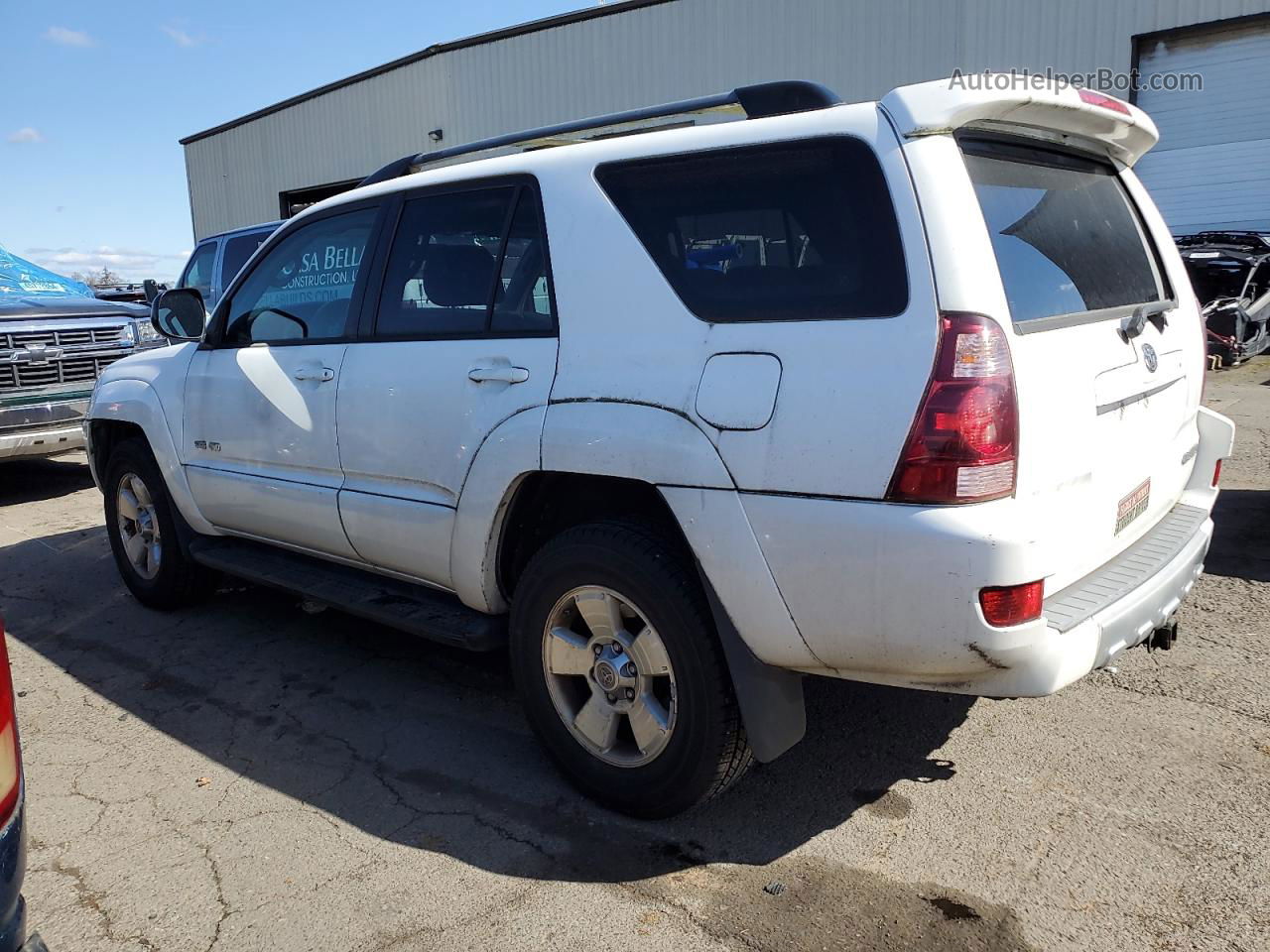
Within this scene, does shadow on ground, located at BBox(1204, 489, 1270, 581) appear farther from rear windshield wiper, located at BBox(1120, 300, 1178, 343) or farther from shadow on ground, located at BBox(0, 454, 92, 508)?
shadow on ground, located at BBox(0, 454, 92, 508)

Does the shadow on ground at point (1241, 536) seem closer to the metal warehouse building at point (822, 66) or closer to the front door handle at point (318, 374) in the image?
the front door handle at point (318, 374)

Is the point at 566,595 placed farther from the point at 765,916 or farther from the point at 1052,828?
the point at 1052,828

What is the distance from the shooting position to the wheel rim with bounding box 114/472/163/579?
5.03 meters

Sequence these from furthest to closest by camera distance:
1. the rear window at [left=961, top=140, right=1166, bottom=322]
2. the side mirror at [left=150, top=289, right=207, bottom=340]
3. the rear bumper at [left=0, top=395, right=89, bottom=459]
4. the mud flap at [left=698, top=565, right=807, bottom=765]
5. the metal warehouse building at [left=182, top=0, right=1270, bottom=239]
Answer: the metal warehouse building at [left=182, top=0, right=1270, bottom=239]
the rear bumper at [left=0, top=395, right=89, bottom=459]
the side mirror at [left=150, top=289, right=207, bottom=340]
the mud flap at [left=698, top=565, right=807, bottom=765]
the rear window at [left=961, top=140, right=1166, bottom=322]

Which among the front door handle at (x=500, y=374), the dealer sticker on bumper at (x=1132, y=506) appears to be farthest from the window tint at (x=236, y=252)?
the dealer sticker on bumper at (x=1132, y=506)

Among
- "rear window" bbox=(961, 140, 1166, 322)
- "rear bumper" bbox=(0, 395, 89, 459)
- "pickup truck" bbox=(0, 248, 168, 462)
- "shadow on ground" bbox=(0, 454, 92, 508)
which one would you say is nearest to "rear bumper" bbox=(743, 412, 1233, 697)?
"rear window" bbox=(961, 140, 1166, 322)

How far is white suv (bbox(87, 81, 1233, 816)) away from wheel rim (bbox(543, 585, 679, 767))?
0.03 ft

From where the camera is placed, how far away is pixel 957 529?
2.25m

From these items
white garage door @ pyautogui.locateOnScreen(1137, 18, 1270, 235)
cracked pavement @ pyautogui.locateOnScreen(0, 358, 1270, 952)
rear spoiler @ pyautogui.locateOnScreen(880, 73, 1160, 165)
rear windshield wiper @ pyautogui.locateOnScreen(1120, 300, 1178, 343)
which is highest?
white garage door @ pyautogui.locateOnScreen(1137, 18, 1270, 235)

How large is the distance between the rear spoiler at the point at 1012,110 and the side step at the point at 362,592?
204cm

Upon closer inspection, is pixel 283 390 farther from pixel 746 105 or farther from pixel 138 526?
pixel 746 105

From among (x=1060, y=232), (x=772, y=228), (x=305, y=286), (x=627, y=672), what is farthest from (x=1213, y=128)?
(x=627, y=672)

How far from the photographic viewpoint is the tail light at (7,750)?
1.78 meters

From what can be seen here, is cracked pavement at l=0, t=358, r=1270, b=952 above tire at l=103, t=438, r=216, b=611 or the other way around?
the other way around
